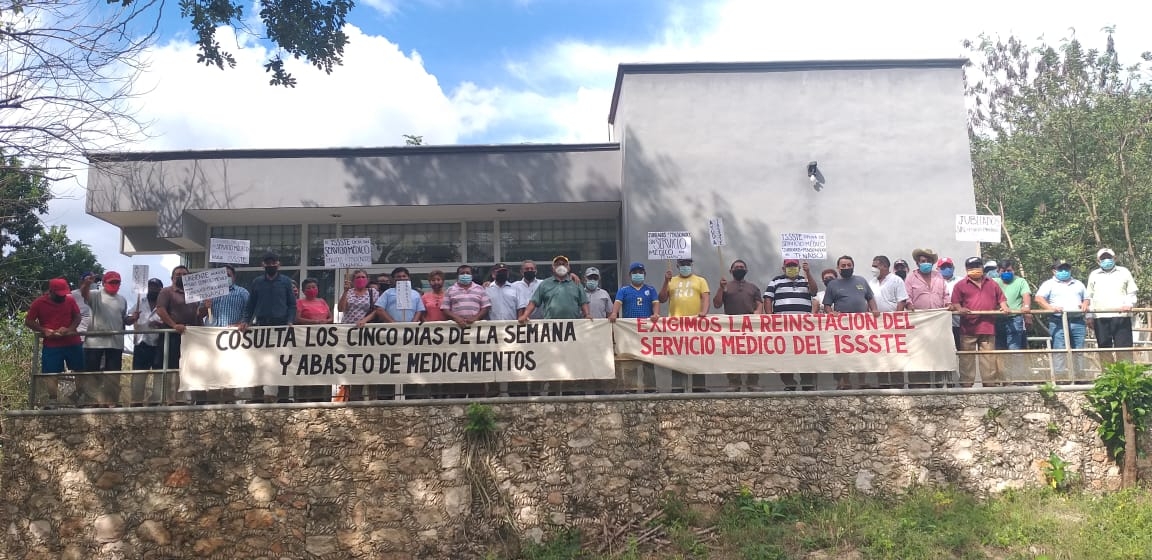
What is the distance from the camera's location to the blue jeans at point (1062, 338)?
9.62m

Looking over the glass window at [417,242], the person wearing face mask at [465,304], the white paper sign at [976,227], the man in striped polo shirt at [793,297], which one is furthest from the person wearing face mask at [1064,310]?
the glass window at [417,242]

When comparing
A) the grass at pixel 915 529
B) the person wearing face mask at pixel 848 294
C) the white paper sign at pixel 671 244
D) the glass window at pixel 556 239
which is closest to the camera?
the grass at pixel 915 529

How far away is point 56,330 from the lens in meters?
9.49

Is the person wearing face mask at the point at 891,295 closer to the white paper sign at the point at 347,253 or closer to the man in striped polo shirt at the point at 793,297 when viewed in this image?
the man in striped polo shirt at the point at 793,297

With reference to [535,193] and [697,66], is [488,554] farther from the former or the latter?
[697,66]

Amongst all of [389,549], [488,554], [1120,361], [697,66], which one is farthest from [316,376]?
[1120,361]

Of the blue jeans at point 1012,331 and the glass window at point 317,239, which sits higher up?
the glass window at point 317,239

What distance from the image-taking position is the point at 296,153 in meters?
13.7

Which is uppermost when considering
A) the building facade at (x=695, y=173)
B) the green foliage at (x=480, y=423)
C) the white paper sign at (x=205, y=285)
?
the building facade at (x=695, y=173)

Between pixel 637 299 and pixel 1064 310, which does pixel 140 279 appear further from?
pixel 1064 310

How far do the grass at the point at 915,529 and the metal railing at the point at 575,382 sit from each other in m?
1.34

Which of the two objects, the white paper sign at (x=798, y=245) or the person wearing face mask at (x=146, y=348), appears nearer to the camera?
the person wearing face mask at (x=146, y=348)

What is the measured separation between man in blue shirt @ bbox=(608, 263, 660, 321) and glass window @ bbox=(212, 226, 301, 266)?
727 cm

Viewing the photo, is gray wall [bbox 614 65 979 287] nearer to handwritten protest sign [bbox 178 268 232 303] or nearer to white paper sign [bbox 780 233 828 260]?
white paper sign [bbox 780 233 828 260]
